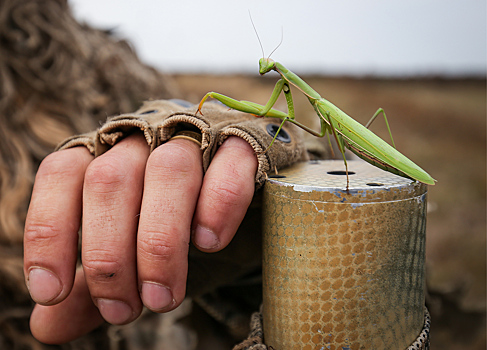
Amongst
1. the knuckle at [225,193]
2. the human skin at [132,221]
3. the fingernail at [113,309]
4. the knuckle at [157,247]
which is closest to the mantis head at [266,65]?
the human skin at [132,221]

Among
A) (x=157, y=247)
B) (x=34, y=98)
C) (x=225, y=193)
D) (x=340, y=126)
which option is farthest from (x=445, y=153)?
(x=157, y=247)

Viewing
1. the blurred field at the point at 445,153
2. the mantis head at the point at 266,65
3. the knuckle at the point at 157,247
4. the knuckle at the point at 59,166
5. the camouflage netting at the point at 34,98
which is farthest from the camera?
the blurred field at the point at 445,153

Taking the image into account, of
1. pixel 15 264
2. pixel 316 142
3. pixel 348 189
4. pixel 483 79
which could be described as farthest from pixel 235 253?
pixel 483 79

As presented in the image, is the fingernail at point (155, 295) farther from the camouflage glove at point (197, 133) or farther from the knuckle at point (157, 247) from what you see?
the camouflage glove at point (197, 133)

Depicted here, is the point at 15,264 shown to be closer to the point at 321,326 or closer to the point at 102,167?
the point at 102,167

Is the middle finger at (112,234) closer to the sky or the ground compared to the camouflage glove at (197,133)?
closer to the ground

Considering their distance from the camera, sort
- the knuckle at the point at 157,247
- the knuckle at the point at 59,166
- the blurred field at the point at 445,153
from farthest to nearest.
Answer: the blurred field at the point at 445,153 < the knuckle at the point at 59,166 < the knuckle at the point at 157,247
